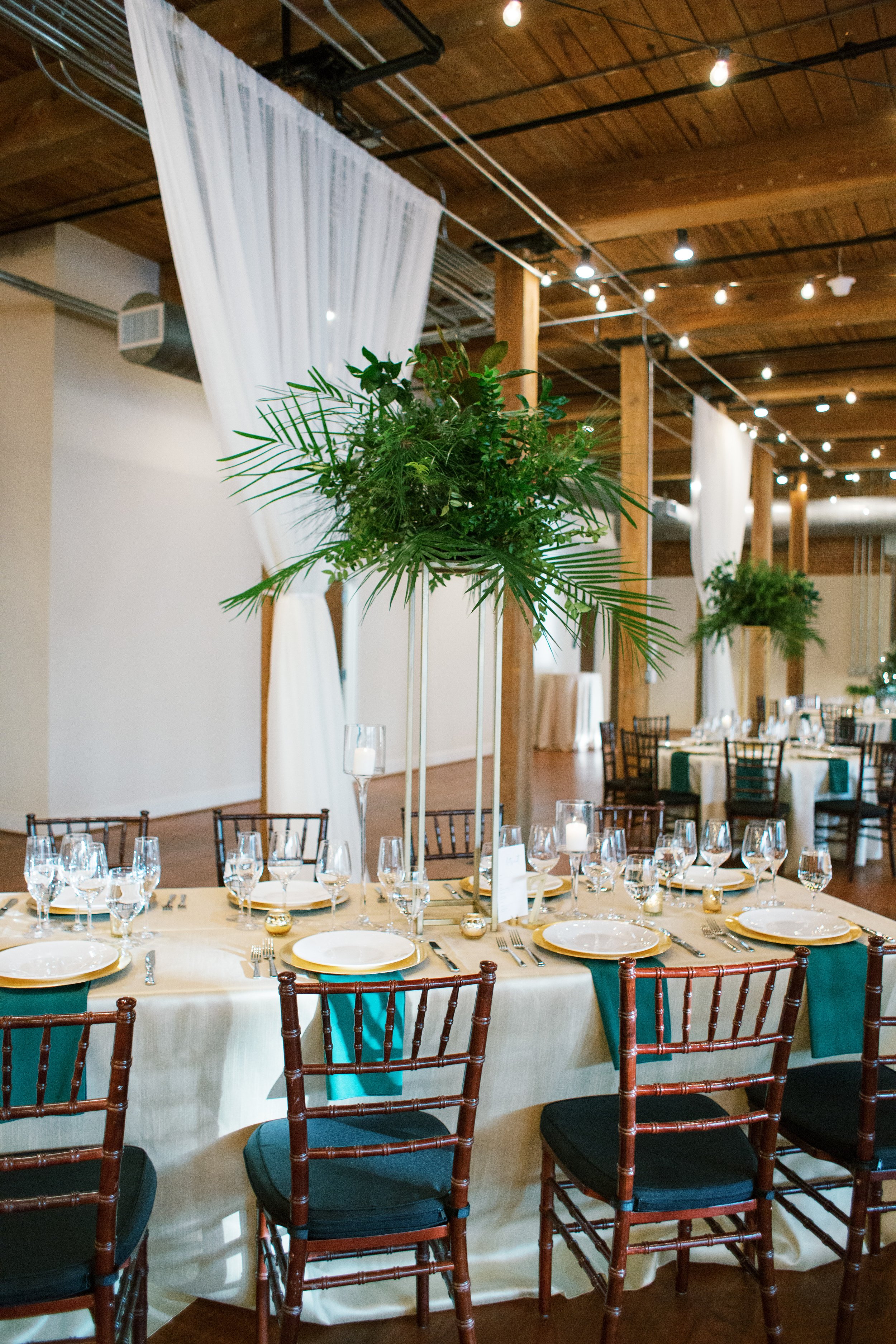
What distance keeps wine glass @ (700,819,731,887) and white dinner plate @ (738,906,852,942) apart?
0.61 feet

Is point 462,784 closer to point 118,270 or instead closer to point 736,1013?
point 118,270

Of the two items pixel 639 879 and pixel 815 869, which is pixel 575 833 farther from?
pixel 815 869

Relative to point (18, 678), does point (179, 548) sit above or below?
above

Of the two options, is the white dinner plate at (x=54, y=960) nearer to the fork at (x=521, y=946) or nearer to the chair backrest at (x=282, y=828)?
the chair backrest at (x=282, y=828)

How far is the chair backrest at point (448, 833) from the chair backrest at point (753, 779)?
1.51m

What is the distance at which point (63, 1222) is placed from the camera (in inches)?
65.0

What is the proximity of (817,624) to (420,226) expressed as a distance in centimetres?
1395

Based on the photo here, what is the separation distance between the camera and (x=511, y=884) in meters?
2.46

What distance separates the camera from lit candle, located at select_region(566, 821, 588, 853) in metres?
2.48

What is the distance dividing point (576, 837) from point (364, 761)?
58 centimetres

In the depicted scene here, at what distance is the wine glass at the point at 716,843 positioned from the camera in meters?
2.67

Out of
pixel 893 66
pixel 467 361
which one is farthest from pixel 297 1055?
pixel 893 66

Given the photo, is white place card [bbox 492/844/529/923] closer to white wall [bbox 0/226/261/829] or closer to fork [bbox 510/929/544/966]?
fork [bbox 510/929/544/966]

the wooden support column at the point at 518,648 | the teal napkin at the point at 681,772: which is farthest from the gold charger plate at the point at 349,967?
the teal napkin at the point at 681,772
